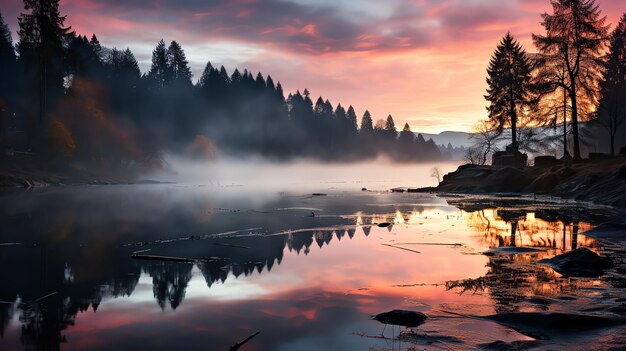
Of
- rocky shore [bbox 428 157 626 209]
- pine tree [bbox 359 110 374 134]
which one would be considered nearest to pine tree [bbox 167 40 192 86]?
pine tree [bbox 359 110 374 134]

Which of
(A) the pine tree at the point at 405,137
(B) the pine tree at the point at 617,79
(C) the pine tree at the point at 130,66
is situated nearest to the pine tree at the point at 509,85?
(B) the pine tree at the point at 617,79

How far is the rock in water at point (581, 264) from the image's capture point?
32.6ft

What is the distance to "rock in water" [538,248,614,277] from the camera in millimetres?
9938

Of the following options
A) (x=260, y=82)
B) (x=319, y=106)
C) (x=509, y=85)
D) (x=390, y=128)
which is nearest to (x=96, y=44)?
(x=260, y=82)

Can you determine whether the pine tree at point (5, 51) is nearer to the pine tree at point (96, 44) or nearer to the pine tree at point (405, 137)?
the pine tree at point (96, 44)

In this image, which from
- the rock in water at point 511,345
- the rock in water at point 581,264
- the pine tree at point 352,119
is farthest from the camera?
the pine tree at point 352,119

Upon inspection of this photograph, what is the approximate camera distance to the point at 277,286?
963 centimetres

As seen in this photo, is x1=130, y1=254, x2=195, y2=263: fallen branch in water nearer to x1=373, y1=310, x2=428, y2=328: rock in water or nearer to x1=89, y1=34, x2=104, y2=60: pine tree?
x1=373, y1=310, x2=428, y2=328: rock in water

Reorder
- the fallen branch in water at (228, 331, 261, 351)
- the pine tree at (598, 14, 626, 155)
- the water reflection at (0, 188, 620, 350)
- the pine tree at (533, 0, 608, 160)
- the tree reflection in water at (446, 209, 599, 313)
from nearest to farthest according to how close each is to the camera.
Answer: the fallen branch in water at (228, 331, 261, 351), the water reflection at (0, 188, 620, 350), the tree reflection in water at (446, 209, 599, 313), the pine tree at (533, 0, 608, 160), the pine tree at (598, 14, 626, 155)

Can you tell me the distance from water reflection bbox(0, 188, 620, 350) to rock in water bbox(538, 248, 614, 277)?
495 millimetres

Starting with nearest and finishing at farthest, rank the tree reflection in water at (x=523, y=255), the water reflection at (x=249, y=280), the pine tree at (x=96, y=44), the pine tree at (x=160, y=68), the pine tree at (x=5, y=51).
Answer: the water reflection at (x=249, y=280) < the tree reflection in water at (x=523, y=255) < the pine tree at (x=5, y=51) < the pine tree at (x=96, y=44) < the pine tree at (x=160, y=68)

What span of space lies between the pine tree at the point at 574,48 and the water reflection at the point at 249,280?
87.2ft

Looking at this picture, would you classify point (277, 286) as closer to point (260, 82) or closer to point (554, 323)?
point (554, 323)

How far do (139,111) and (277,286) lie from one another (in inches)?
4262
